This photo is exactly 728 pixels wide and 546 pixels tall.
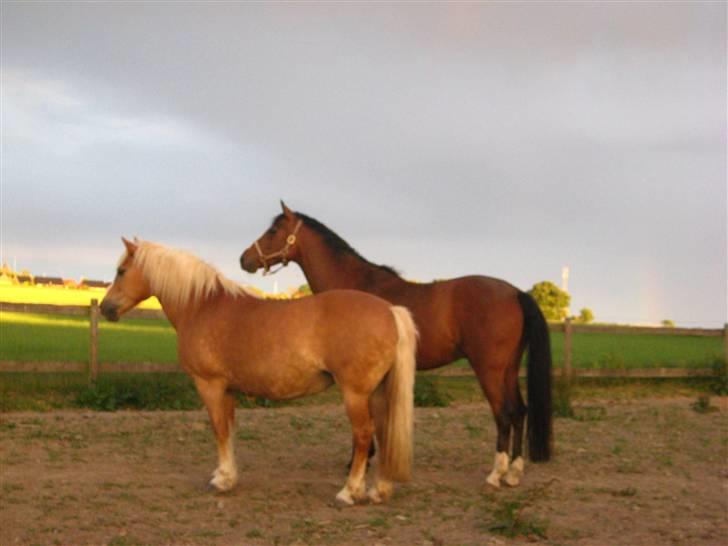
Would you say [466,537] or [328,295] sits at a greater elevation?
[328,295]

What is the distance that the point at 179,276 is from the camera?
707cm

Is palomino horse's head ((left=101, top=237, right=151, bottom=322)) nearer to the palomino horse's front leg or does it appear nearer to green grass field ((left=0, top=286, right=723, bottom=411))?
the palomino horse's front leg

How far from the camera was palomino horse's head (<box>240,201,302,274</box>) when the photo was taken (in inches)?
342

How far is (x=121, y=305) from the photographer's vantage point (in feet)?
23.8

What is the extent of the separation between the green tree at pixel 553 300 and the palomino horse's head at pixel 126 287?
24.5m

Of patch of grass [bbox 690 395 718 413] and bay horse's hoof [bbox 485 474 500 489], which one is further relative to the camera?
patch of grass [bbox 690 395 718 413]

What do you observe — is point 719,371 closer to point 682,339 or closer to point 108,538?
point 108,538

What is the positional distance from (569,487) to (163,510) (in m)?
3.21

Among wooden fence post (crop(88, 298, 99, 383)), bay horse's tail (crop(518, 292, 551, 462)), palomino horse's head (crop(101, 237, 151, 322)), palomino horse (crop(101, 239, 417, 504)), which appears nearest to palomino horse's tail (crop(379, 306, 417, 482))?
palomino horse (crop(101, 239, 417, 504))

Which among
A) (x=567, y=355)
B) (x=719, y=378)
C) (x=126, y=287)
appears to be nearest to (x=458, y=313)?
(x=126, y=287)

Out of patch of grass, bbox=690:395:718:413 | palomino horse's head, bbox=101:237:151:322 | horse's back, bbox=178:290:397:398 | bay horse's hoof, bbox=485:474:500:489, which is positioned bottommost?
bay horse's hoof, bbox=485:474:500:489

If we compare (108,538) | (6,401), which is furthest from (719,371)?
(108,538)

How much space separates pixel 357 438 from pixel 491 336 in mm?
1760

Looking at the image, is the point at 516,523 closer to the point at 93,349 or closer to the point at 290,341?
the point at 290,341
